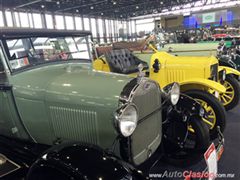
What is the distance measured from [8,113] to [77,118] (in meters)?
0.87

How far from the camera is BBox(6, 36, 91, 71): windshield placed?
7.32 ft

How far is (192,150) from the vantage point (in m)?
2.46

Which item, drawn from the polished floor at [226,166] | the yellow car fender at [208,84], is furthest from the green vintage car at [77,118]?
the yellow car fender at [208,84]

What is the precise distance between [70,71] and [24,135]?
81 centimetres

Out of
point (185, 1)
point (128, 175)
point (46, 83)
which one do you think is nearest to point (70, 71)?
point (46, 83)

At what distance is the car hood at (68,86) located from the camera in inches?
72.8

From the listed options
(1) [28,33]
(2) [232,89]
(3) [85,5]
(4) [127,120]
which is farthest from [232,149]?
(3) [85,5]

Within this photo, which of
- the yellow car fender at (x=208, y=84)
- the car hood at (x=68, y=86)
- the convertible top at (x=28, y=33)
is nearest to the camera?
the car hood at (x=68, y=86)

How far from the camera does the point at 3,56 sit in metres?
2.13

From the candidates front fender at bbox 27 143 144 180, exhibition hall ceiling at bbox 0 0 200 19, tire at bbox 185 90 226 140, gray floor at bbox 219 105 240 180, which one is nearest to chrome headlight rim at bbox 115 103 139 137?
front fender at bbox 27 143 144 180

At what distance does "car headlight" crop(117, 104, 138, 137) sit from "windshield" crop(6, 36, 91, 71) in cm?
126

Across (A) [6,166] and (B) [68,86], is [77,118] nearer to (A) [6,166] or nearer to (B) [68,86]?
(B) [68,86]

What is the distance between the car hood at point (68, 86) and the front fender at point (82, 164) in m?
0.41

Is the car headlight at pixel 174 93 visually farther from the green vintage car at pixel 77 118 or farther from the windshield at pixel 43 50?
the windshield at pixel 43 50
